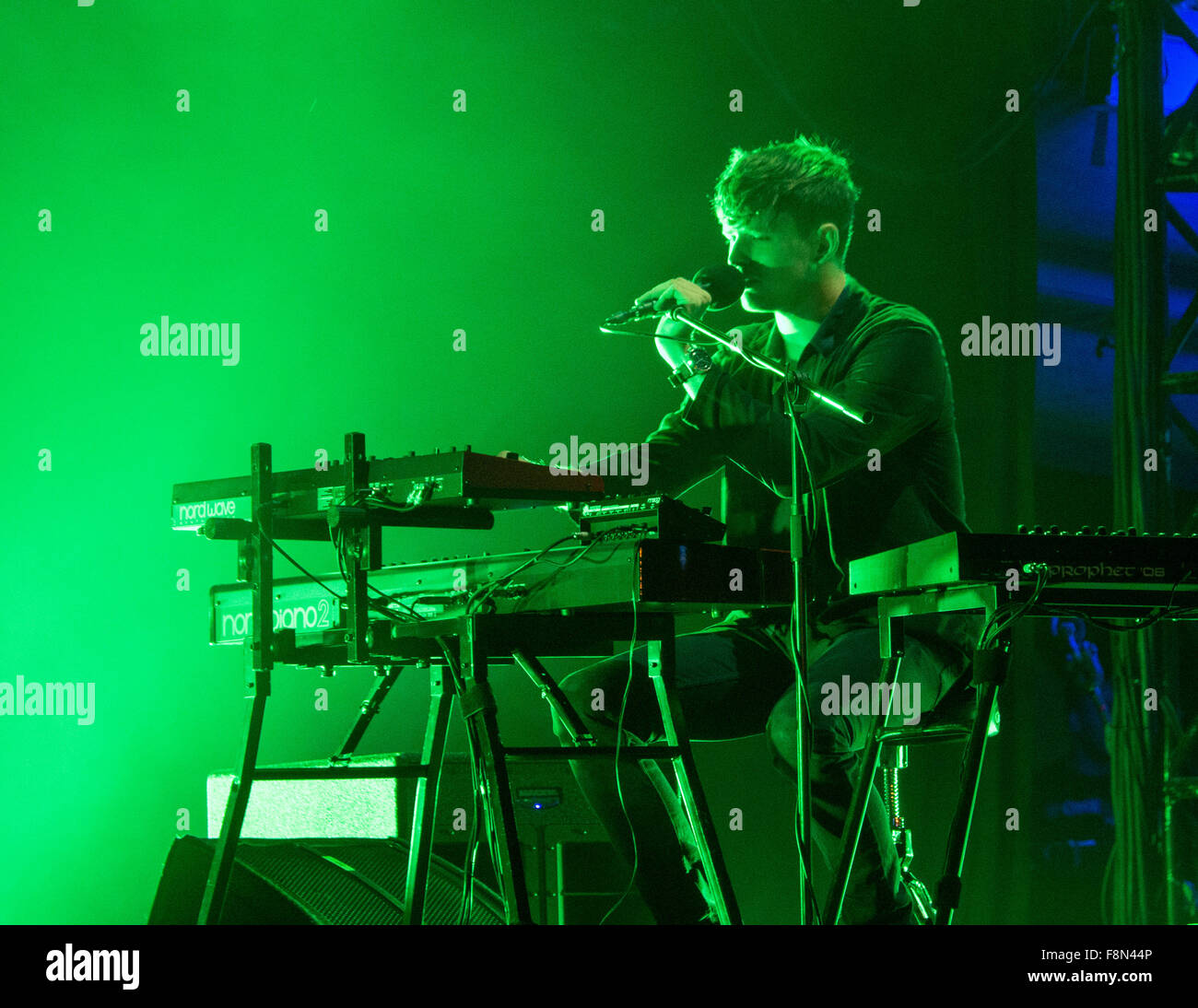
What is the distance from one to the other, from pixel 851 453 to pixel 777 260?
52cm

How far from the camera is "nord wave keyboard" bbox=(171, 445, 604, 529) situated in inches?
81.7

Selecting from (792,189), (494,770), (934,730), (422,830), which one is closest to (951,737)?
(934,730)

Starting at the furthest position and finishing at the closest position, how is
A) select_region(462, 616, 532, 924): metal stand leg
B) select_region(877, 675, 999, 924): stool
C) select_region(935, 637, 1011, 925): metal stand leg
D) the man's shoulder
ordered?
1. the man's shoulder
2. select_region(877, 675, 999, 924): stool
3. select_region(462, 616, 532, 924): metal stand leg
4. select_region(935, 637, 1011, 925): metal stand leg

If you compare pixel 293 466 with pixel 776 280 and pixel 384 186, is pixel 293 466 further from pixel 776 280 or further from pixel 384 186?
pixel 776 280

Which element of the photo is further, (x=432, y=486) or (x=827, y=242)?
(x=827, y=242)

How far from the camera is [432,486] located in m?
2.09

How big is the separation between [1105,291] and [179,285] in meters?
2.55

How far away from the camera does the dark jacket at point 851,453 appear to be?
2336 millimetres

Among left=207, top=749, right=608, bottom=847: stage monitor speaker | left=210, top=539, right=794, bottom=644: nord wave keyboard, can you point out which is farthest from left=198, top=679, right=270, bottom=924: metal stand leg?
left=207, top=749, right=608, bottom=847: stage monitor speaker

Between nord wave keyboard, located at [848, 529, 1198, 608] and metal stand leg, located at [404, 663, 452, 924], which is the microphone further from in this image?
metal stand leg, located at [404, 663, 452, 924]

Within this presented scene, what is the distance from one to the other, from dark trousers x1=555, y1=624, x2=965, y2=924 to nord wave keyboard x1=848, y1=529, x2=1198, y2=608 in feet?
1.26

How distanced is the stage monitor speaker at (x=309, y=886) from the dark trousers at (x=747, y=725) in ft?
1.18

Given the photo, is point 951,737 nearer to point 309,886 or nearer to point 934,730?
point 934,730
